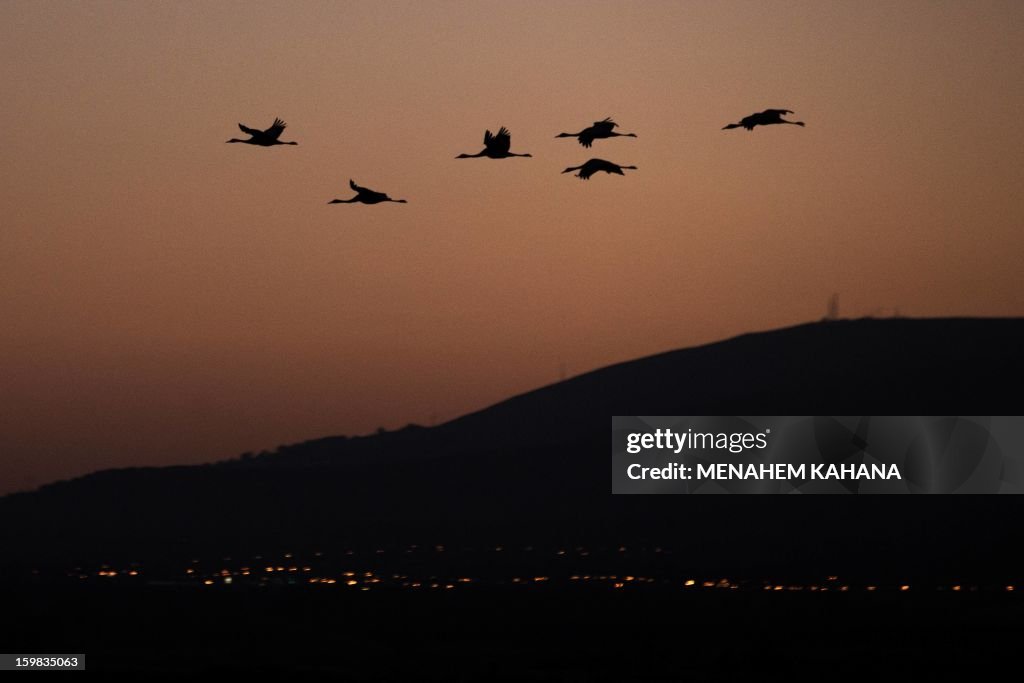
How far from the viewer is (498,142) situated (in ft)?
190

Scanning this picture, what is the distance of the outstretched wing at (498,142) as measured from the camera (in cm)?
5750

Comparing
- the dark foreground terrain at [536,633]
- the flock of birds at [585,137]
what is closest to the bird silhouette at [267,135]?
the flock of birds at [585,137]

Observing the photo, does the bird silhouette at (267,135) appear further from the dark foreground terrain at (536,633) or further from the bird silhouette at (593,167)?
the dark foreground terrain at (536,633)

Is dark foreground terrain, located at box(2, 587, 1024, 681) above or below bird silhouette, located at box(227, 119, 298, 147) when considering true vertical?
below

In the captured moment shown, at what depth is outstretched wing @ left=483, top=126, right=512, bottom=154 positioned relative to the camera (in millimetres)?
57500

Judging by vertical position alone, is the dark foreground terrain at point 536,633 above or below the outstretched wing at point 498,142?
below

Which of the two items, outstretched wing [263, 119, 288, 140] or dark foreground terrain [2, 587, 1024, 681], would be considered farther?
dark foreground terrain [2, 587, 1024, 681]

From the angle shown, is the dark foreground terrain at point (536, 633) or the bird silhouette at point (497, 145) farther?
the dark foreground terrain at point (536, 633)

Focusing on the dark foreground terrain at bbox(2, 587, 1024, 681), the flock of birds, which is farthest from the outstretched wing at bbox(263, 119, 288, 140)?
the dark foreground terrain at bbox(2, 587, 1024, 681)

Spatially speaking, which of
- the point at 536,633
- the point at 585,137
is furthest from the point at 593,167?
the point at 536,633

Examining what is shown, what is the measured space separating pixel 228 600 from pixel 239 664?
82191 mm

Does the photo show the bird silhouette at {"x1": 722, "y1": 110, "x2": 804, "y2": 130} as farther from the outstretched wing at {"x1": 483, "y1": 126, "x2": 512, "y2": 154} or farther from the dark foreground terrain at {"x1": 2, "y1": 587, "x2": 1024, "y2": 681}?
the dark foreground terrain at {"x1": 2, "y1": 587, "x2": 1024, "y2": 681}

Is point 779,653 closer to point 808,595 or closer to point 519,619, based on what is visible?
point 519,619

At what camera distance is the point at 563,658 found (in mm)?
103562
